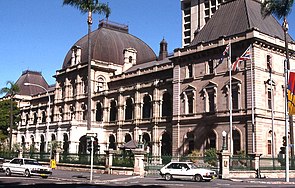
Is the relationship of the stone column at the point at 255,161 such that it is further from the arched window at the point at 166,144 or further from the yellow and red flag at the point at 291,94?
the arched window at the point at 166,144

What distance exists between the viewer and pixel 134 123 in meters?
65.5

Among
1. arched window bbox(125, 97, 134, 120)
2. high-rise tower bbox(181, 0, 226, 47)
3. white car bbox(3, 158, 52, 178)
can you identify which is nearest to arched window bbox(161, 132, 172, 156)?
arched window bbox(125, 97, 134, 120)

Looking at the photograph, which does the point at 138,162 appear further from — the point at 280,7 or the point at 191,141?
the point at 280,7

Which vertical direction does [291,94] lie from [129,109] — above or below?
below

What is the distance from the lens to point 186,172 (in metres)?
31.8

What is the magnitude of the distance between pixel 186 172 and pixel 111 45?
51.0 m

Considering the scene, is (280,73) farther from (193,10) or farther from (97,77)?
(193,10)

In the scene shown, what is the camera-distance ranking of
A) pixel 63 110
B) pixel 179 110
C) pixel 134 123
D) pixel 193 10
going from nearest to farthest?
pixel 179 110, pixel 134 123, pixel 63 110, pixel 193 10

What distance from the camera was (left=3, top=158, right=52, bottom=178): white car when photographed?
3366cm

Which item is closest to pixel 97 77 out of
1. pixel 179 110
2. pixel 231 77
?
pixel 179 110

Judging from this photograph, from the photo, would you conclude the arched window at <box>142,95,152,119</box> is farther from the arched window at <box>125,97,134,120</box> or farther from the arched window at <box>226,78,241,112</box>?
the arched window at <box>226,78,241,112</box>

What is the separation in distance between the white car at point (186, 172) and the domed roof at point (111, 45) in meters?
47.0

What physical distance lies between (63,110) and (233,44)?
41.6 metres

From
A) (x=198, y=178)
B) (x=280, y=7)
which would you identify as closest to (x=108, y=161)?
(x=198, y=178)
